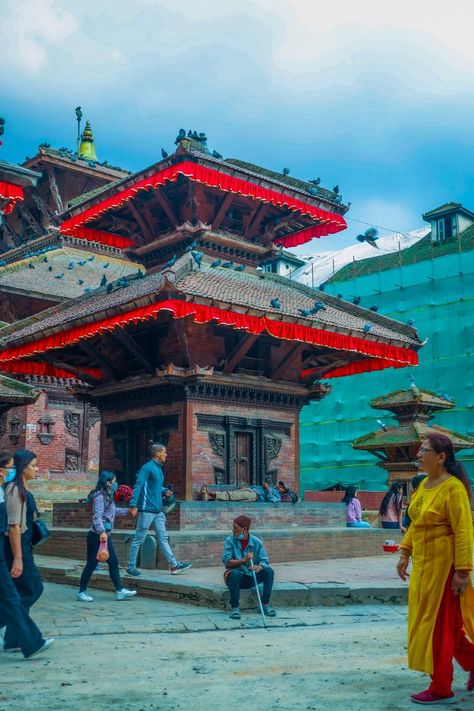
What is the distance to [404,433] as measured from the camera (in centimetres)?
2648

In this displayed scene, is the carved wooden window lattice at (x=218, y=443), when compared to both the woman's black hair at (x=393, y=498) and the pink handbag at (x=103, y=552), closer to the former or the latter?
the woman's black hair at (x=393, y=498)

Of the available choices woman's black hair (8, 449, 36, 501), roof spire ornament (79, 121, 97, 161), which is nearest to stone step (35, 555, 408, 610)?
woman's black hair (8, 449, 36, 501)

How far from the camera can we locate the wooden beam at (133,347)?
50.1 feet

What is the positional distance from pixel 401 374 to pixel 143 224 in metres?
20.5

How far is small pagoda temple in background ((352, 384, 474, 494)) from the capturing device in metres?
26.3

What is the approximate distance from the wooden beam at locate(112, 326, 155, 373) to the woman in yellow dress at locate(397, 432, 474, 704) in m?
10.5

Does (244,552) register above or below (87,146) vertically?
below

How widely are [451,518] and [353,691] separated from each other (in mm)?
1279

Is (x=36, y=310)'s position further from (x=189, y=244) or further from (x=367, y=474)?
(x=367, y=474)

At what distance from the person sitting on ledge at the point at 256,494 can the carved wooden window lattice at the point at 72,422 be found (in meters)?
12.3

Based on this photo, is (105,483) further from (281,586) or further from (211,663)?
(211,663)

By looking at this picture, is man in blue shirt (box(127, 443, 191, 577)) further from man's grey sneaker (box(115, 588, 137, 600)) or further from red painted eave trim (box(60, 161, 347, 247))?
red painted eave trim (box(60, 161, 347, 247))

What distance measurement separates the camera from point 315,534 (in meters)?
14.3

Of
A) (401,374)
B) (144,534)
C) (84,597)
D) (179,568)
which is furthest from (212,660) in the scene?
(401,374)
